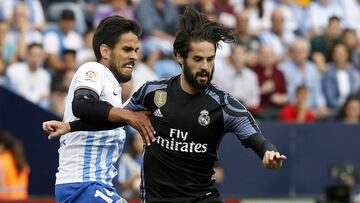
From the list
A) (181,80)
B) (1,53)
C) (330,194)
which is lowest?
(330,194)

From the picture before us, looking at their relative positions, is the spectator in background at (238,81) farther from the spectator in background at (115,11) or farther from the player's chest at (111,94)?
the player's chest at (111,94)

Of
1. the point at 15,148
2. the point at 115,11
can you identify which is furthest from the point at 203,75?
the point at 115,11

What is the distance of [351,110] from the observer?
15852 mm

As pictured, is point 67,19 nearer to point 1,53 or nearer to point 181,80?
point 1,53

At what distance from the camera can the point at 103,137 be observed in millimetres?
7863

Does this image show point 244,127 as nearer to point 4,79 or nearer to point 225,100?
point 225,100

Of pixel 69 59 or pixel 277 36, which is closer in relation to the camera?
pixel 69 59

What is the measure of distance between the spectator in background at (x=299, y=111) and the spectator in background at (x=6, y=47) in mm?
3894

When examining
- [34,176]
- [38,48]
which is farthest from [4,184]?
[38,48]

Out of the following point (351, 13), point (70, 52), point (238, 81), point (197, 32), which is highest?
point (351, 13)

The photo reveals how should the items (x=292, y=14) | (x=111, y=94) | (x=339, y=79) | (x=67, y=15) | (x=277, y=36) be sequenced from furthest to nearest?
(x=292, y=14), (x=277, y=36), (x=339, y=79), (x=67, y=15), (x=111, y=94)

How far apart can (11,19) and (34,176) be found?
3.00 metres

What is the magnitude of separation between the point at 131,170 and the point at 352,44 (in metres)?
6.09

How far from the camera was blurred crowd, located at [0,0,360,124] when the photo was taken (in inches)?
579
